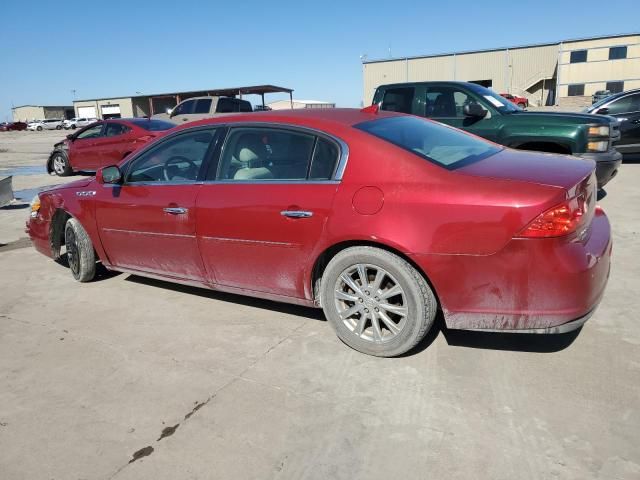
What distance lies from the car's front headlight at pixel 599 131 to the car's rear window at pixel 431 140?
326cm

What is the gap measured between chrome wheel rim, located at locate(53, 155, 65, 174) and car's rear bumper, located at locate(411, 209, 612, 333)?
13.0m

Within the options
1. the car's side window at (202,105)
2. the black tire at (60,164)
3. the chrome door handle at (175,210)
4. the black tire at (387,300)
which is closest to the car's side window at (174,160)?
the chrome door handle at (175,210)

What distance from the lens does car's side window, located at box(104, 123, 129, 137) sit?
12.0 meters

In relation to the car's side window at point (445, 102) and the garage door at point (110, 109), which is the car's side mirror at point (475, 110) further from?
the garage door at point (110, 109)

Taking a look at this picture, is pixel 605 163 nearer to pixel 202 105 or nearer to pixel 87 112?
pixel 202 105

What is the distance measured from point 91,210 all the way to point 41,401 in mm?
2088

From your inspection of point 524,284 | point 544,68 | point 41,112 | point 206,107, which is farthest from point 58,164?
point 41,112

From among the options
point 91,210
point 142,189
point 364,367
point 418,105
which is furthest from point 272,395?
point 418,105

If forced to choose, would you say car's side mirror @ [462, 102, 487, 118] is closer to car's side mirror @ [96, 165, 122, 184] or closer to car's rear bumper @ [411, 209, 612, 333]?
car's rear bumper @ [411, 209, 612, 333]

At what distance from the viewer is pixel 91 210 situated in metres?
4.52

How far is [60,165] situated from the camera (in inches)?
528

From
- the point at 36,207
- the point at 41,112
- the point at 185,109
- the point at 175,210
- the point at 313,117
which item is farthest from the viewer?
the point at 41,112

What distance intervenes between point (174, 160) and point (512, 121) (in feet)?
15.4

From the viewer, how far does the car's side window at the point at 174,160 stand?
386cm
